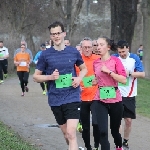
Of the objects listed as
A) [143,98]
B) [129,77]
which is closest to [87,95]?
[129,77]

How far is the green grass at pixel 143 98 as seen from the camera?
1646cm

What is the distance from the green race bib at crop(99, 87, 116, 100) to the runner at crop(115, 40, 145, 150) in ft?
3.99

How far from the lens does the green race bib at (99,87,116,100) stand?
8.74 meters

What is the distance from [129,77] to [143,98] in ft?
34.1

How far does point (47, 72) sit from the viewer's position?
8.41 m

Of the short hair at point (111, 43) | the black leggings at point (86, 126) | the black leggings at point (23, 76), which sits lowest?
the black leggings at point (23, 76)

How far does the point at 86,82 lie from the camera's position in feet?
32.6

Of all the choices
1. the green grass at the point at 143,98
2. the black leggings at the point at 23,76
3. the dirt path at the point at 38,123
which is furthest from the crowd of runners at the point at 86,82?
the black leggings at the point at 23,76

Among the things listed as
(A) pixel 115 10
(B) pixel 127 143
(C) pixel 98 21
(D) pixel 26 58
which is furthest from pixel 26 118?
(C) pixel 98 21

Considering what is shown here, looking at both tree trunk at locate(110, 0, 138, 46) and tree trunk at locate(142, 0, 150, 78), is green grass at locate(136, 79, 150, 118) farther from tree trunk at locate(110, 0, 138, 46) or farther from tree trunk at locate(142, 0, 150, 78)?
tree trunk at locate(110, 0, 138, 46)

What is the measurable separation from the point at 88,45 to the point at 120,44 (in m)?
0.54

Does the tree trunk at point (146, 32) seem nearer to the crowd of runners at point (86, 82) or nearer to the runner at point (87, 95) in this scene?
the crowd of runners at point (86, 82)

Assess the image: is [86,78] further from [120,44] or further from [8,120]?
[8,120]

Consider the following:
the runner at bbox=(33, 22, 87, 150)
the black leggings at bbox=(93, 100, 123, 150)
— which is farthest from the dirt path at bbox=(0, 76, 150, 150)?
the runner at bbox=(33, 22, 87, 150)
